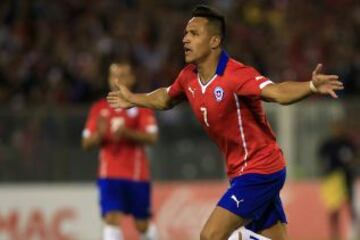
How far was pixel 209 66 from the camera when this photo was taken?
335 inches

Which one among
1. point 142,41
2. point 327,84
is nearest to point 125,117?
point 327,84

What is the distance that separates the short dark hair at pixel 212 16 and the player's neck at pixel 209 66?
161 mm

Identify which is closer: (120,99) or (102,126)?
(120,99)

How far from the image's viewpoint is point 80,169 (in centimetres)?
1689

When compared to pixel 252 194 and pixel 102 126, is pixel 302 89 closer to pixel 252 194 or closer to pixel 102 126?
pixel 252 194

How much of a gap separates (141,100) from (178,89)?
34 centimetres

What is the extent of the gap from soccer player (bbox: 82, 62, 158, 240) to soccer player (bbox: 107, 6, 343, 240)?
3.51m

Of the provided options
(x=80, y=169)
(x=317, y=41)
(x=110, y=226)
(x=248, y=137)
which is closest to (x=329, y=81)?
(x=248, y=137)

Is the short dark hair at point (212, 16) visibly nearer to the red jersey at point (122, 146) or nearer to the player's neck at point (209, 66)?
the player's neck at point (209, 66)

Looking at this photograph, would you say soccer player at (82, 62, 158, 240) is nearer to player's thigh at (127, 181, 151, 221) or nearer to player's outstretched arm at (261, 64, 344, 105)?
player's thigh at (127, 181, 151, 221)

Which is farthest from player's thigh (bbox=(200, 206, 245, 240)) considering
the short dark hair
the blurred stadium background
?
the blurred stadium background

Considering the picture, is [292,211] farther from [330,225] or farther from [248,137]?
[248,137]

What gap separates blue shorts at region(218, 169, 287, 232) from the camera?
848 centimetres

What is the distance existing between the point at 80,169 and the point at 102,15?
12.1 feet
